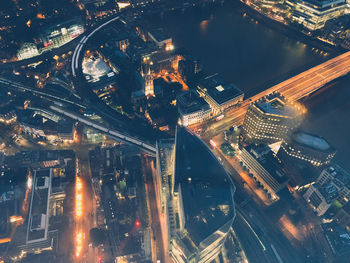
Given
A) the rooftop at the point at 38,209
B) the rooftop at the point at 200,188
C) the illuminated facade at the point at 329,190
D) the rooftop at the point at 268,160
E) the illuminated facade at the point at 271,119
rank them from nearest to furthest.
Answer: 1. the rooftop at the point at 200,188
2. the rooftop at the point at 38,209
3. the illuminated facade at the point at 329,190
4. the rooftop at the point at 268,160
5. the illuminated facade at the point at 271,119

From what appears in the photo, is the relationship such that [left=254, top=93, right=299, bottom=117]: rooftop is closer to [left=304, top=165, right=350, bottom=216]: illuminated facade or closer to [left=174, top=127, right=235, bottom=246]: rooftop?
[left=304, top=165, right=350, bottom=216]: illuminated facade

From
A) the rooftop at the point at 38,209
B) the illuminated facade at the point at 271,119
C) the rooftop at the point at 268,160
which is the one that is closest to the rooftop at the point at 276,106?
the illuminated facade at the point at 271,119

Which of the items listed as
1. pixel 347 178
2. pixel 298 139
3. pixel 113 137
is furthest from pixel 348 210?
pixel 113 137

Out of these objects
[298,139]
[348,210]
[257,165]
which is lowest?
[348,210]

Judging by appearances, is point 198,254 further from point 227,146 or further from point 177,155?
point 227,146

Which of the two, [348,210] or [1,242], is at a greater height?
[348,210]

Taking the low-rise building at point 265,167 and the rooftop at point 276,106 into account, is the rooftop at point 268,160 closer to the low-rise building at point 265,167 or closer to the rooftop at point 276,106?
the low-rise building at point 265,167

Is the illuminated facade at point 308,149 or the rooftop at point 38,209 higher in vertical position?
the illuminated facade at point 308,149
